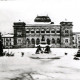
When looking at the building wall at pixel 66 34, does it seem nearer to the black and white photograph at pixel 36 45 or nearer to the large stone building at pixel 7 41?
the black and white photograph at pixel 36 45

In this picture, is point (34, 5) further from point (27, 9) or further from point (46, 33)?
point (46, 33)

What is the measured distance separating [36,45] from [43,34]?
0.26 metres

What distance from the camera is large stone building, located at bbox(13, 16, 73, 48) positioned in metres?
2.19

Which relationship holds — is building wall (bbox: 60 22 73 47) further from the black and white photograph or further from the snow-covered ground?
the snow-covered ground

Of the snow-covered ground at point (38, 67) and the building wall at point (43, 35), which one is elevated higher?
the building wall at point (43, 35)

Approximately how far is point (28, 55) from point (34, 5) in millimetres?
388

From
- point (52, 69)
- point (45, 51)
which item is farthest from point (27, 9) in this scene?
point (52, 69)

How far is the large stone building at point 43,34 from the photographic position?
7.19ft

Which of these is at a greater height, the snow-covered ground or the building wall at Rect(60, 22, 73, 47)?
the building wall at Rect(60, 22, 73, 47)

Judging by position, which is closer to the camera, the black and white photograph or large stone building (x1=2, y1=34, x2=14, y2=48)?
the black and white photograph

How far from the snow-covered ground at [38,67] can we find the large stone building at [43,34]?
11cm

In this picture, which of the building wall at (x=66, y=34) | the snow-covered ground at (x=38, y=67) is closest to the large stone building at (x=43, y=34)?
the building wall at (x=66, y=34)

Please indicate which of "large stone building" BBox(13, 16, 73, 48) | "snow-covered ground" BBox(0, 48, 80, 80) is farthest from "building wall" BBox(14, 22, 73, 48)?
"snow-covered ground" BBox(0, 48, 80, 80)

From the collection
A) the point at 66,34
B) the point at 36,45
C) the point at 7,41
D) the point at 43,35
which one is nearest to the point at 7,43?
the point at 7,41
